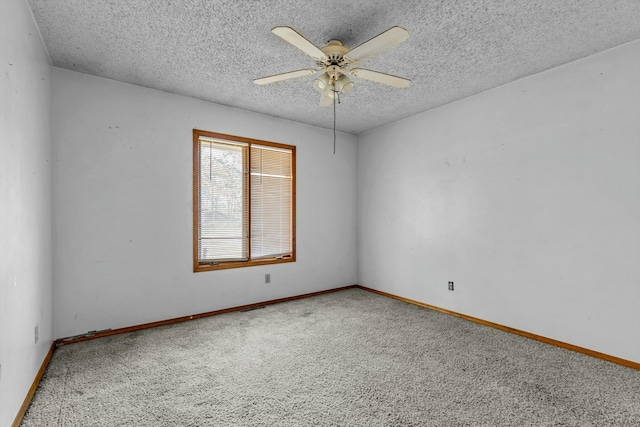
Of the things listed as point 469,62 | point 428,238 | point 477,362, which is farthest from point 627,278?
point 469,62

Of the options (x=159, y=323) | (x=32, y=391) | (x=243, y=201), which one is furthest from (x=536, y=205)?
(x=32, y=391)

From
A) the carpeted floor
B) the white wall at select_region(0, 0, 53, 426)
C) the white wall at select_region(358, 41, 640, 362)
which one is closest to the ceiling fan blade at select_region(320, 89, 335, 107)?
the white wall at select_region(358, 41, 640, 362)

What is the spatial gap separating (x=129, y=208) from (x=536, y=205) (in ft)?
14.0

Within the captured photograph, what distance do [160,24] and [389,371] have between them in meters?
3.20

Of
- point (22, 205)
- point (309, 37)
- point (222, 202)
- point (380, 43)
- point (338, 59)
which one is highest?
point (309, 37)

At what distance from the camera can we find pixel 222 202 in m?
3.84

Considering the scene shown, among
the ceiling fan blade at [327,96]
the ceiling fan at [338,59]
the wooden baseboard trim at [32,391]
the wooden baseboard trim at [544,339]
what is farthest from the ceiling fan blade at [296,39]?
the wooden baseboard trim at [544,339]

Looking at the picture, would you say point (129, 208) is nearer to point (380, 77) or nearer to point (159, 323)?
point (159, 323)

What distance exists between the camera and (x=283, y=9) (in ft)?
6.62

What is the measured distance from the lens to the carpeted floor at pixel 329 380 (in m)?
1.78

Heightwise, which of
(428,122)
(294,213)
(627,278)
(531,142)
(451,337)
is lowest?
(451,337)

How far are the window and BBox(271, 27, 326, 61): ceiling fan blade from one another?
2.12 meters

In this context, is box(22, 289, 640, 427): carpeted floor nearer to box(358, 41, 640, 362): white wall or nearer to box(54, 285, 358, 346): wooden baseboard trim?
box(54, 285, 358, 346): wooden baseboard trim

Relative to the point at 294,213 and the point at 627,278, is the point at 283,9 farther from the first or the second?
the point at 627,278
